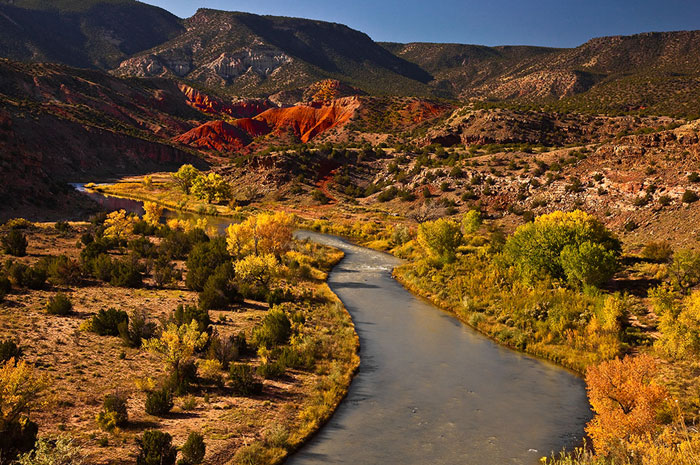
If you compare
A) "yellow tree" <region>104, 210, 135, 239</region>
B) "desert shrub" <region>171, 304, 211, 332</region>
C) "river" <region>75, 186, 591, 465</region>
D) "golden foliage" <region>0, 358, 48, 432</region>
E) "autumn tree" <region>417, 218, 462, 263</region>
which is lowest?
"river" <region>75, 186, 591, 465</region>

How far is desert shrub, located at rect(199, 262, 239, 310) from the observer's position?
97.5 feet

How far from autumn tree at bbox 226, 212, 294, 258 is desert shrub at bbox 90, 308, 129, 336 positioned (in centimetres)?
1800

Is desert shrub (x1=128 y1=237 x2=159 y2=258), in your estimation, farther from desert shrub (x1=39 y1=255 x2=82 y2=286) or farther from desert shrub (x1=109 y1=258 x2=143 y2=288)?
desert shrub (x1=39 y1=255 x2=82 y2=286)

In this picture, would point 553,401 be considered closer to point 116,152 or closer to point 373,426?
point 373,426

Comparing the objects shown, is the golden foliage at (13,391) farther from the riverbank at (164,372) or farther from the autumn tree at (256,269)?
the autumn tree at (256,269)

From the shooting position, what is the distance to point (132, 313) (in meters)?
25.9

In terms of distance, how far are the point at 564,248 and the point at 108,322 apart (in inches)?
1286

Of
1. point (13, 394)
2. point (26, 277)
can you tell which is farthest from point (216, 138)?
point (13, 394)

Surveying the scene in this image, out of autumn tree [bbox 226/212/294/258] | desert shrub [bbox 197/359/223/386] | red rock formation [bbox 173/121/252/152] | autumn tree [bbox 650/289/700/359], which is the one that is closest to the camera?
desert shrub [bbox 197/359/223/386]

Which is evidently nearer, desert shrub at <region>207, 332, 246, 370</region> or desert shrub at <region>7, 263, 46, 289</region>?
desert shrub at <region>207, 332, 246, 370</region>

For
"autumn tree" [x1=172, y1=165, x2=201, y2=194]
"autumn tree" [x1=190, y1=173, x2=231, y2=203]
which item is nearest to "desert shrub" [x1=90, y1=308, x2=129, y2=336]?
"autumn tree" [x1=190, y1=173, x2=231, y2=203]

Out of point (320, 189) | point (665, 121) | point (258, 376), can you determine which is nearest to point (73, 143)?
point (320, 189)

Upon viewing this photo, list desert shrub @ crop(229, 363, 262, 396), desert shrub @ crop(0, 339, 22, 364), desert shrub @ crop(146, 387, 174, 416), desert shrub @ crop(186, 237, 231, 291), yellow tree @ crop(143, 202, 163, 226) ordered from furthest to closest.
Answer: yellow tree @ crop(143, 202, 163, 226)
desert shrub @ crop(186, 237, 231, 291)
desert shrub @ crop(229, 363, 262, 396)
desert shrub @ crop(0, 339, 22, 364)
desert shrub @ crop(146, 387, 174, 416)

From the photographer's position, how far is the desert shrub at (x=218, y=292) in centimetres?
2970
